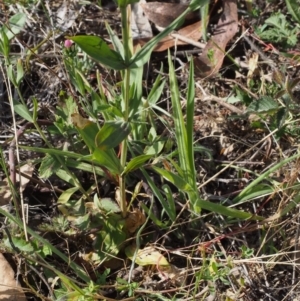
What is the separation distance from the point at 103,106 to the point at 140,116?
0.91 ft

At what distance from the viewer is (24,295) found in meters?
1.70

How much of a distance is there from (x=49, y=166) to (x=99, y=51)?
0.53m

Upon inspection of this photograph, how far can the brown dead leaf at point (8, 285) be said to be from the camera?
5.55ft

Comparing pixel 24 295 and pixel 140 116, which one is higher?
pixel 140 116

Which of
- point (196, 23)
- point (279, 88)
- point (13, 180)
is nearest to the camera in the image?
point (13, 180)

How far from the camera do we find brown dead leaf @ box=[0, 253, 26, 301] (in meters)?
1.69

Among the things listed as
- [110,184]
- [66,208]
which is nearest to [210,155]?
[110,184]

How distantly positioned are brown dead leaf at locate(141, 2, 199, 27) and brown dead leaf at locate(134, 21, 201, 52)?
0.07 m

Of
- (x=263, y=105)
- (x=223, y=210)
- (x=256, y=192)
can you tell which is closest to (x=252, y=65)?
(x=263, y=105)

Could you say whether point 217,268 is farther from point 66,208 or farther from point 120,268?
point 66,208

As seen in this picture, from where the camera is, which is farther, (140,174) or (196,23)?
(196,23)

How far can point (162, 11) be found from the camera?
2.25 m

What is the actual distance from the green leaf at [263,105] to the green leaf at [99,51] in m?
0.71

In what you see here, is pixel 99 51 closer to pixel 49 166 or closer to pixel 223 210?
pixel 49 166
